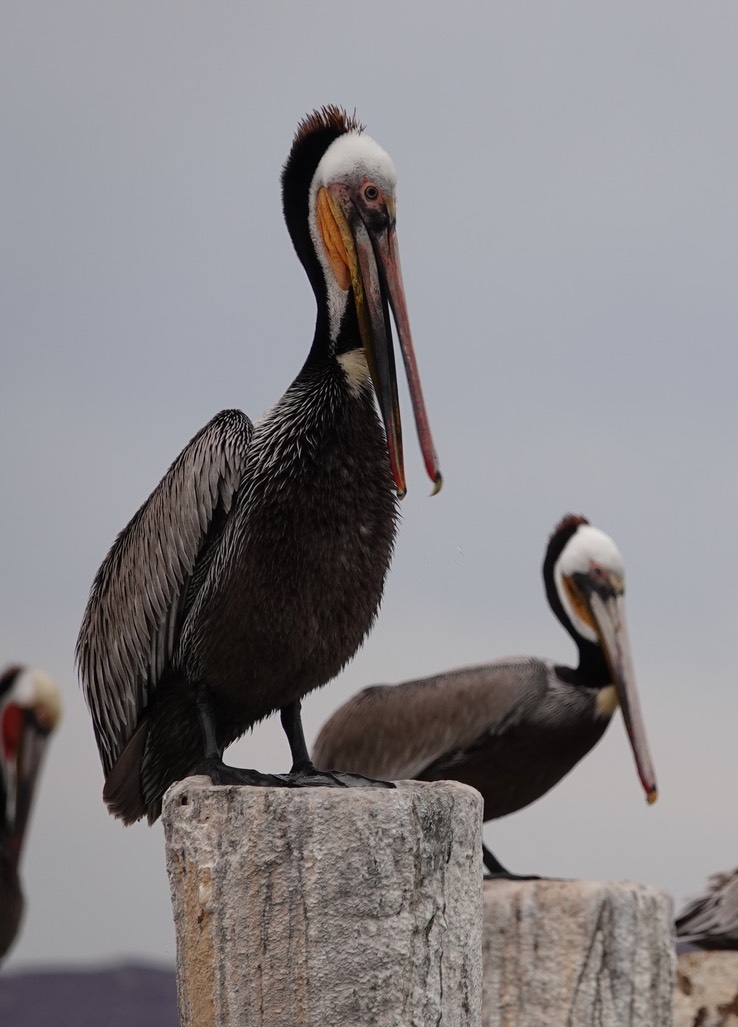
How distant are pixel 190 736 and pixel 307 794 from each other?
82 cm

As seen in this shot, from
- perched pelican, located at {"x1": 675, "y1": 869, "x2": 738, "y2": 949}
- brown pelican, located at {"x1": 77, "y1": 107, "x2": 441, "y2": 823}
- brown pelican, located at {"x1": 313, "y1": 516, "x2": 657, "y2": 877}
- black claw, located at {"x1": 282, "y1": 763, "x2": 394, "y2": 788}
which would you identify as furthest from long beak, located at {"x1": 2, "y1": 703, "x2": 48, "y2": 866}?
black claw, located at {"x1": 282, "y1": 763, "x2": 394, "y2": 788}

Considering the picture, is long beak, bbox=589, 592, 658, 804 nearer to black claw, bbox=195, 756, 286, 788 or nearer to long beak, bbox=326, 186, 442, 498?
long beak, bbox=326, 186, 442, 498

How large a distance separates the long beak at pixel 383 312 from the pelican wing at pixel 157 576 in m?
0.30

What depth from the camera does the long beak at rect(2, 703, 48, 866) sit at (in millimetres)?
6215

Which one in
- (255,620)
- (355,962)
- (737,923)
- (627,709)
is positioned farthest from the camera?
(627,709)

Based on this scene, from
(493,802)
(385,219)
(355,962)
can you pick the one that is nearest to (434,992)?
(355,962)

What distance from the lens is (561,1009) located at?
306 centimetres

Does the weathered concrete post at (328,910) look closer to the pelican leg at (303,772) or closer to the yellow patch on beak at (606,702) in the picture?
the pelican leg at (303,772)

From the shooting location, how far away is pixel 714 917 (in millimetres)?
5074

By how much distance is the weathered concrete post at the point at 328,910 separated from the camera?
2.21 meters

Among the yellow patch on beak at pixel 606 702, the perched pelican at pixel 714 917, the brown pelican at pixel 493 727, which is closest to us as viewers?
the perched pelican at pixel 714 917

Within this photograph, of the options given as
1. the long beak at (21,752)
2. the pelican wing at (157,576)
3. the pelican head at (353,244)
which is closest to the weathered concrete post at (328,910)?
the pelican wing at (157,576)

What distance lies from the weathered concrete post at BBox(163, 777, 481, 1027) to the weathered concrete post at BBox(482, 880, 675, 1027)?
0.77m

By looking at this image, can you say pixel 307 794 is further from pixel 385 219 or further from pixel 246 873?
pixel 385 219
